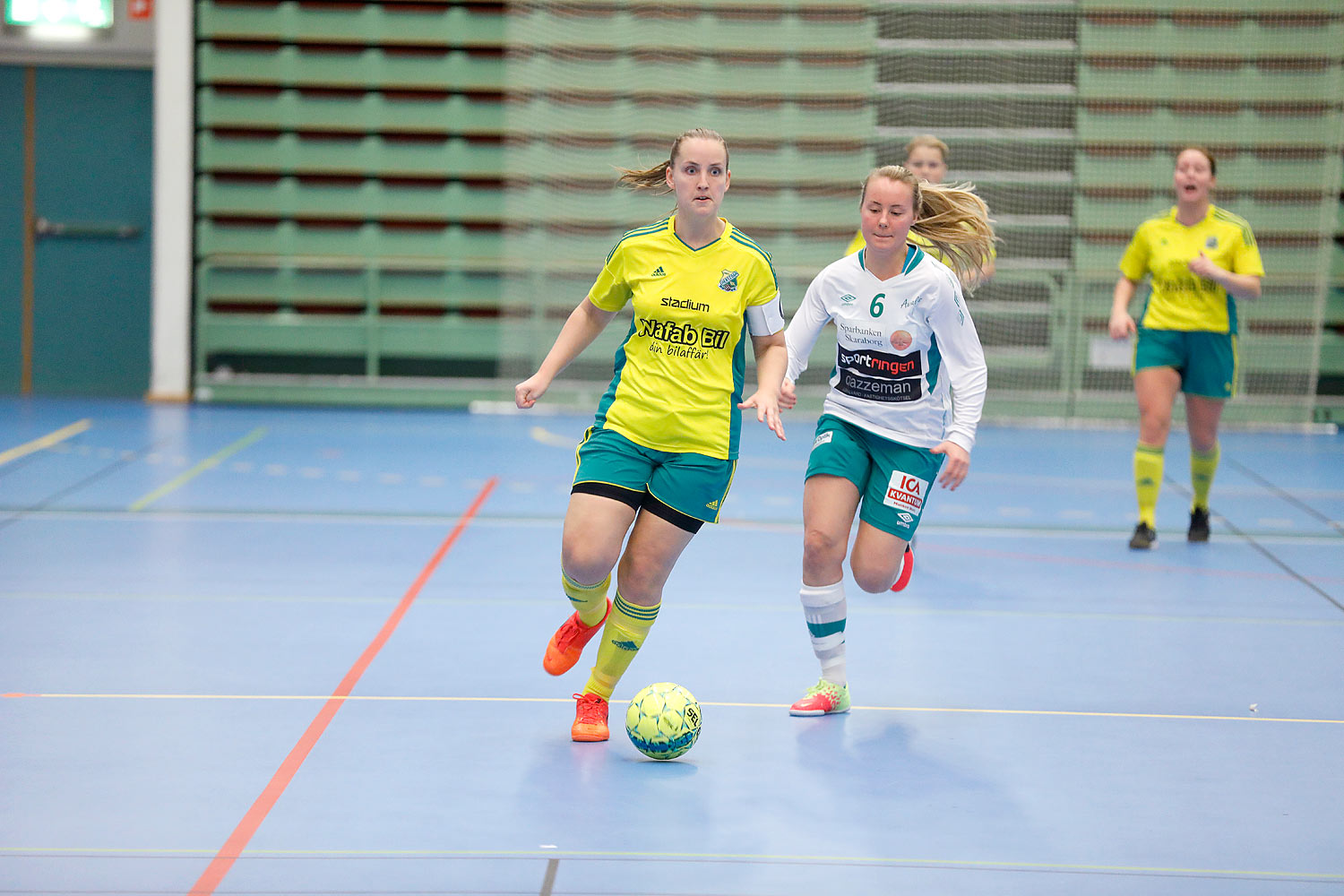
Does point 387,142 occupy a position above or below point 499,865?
above

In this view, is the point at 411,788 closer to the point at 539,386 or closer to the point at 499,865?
the point at 499,865

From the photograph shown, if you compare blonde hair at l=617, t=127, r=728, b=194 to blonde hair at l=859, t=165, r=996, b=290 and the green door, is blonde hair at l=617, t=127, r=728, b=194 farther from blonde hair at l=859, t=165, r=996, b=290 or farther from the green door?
the green door

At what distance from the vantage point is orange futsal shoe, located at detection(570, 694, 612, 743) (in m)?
3.68

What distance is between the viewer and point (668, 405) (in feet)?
12.0

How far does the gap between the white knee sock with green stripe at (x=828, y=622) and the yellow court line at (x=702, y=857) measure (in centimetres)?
Answer: 111

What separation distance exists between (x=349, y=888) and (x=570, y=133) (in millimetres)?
9998

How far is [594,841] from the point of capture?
299cm

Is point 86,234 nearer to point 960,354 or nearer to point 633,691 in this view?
point 633,691

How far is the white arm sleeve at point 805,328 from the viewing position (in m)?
4.13

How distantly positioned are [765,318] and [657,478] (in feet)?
1.78

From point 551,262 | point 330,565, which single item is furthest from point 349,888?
point 551,262

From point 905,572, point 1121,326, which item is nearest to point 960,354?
point 905,572

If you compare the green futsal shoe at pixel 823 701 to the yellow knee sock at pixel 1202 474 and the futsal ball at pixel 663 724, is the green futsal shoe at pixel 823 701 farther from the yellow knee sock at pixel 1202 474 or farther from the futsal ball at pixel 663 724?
the yellow knee sock at pixel 1202 474

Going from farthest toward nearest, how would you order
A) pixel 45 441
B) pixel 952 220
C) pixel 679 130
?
1. pixel 679 130
2. pixel 45 441
3. pixel 952 220
